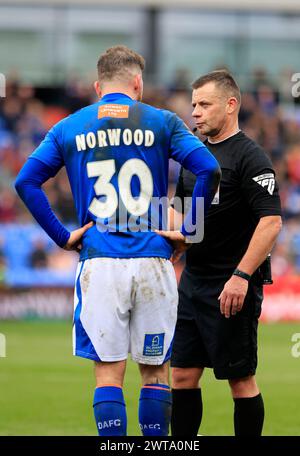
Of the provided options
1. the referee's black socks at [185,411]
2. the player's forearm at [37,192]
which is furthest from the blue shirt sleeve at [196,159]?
the referee's black socks at [185,411]

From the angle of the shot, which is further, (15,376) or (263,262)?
(15,376)

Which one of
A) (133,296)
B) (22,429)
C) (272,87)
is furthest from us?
(272,87)

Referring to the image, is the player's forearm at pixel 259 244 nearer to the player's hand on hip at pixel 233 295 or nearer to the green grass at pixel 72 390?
the player's hand on hip at pixel 233 295

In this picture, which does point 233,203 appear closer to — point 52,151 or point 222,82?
point 222,82

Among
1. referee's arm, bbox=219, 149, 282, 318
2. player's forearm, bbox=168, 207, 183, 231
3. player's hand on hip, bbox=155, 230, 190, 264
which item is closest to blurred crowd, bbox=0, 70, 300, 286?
player's forearm, bbox=168, 207, 183, 231

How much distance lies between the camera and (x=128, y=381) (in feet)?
34.9

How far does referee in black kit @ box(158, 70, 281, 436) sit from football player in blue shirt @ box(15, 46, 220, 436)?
72 centimetres

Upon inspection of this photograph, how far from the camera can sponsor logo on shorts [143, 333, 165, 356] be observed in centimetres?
550

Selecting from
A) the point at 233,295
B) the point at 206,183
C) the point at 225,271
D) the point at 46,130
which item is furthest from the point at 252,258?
the point at 46,130

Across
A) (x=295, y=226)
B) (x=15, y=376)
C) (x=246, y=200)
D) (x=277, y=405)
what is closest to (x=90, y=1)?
(x=295, y=226)

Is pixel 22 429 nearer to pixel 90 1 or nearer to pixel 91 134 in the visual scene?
pixel 91 134

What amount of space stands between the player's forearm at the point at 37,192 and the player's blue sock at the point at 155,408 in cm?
97

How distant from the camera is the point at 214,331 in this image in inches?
251

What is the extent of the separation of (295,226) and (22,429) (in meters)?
12.3
